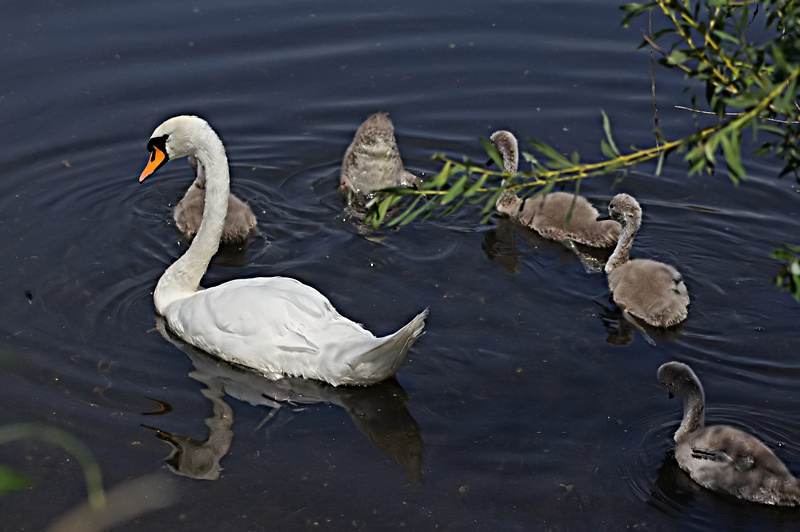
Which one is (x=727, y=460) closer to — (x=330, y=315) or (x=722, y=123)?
(x=330, y=315)

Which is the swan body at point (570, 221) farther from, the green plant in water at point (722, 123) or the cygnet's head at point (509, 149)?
the green plant in water at point (722, 123)

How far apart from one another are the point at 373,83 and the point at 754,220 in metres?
4.50

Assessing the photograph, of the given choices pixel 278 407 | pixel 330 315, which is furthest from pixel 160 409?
pixel 330 315

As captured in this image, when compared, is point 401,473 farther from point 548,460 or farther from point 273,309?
point 273,309

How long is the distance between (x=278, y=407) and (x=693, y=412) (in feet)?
8.68

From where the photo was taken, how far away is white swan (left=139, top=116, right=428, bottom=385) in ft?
23.2

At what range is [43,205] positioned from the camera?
9.55 meters

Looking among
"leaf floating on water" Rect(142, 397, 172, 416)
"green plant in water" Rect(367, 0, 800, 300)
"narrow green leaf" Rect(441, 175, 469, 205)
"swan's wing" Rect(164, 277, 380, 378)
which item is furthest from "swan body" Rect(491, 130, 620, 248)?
"narrow green leaf" Rect(441, 175, 469, 205)

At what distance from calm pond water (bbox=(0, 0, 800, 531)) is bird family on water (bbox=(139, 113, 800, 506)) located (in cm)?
16

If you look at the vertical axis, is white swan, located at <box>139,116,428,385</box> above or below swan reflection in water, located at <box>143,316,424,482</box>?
above

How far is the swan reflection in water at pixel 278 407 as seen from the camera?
22.0ft

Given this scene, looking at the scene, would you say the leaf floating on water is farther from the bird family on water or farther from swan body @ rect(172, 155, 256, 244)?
swan body @ rect(172, 155, 256, 244)

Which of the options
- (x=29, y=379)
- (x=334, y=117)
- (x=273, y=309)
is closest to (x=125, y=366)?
(x=29, y=379)

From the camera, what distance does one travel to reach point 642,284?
812 cm
